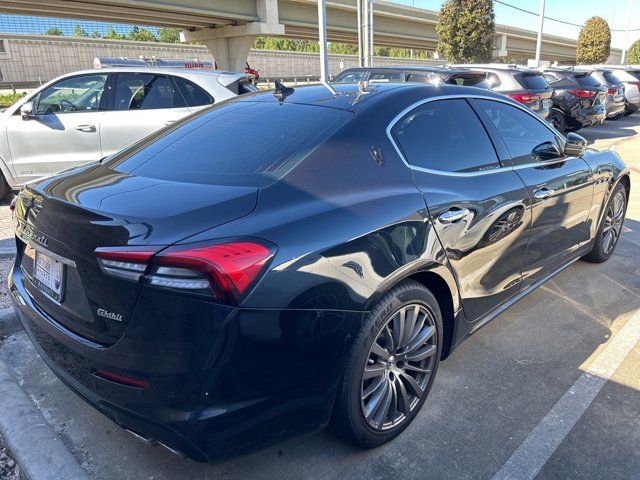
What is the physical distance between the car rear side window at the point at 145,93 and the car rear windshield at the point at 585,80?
11.0 m

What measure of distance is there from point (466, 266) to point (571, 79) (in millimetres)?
13010

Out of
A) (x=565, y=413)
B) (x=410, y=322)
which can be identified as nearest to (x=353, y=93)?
(x=410, y=322)

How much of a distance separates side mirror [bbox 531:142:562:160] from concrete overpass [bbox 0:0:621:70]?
2574 cm

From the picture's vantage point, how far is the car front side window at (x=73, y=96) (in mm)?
6375

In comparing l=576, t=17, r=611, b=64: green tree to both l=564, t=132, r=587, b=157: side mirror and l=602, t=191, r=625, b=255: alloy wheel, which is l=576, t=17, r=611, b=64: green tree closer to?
l=602, t=191, r=625, b=255: alloy wheel

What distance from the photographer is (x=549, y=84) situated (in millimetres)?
13234

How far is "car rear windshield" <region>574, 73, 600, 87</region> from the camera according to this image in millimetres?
→ 13367

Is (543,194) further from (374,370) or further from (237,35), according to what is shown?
(237,35)

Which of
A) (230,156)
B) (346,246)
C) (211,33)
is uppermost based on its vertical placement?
(211,33)

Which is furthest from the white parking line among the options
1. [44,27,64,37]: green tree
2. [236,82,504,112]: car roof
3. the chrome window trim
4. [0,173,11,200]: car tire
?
[44,27,64,37]: green tree

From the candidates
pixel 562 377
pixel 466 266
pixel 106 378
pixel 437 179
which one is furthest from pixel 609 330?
pixel 106 378

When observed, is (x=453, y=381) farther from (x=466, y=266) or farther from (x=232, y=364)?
(x=232, y=364)

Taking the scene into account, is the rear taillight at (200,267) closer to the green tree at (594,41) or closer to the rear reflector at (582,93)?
the rear reflector at (582,93)

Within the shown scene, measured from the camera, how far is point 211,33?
33.8m
